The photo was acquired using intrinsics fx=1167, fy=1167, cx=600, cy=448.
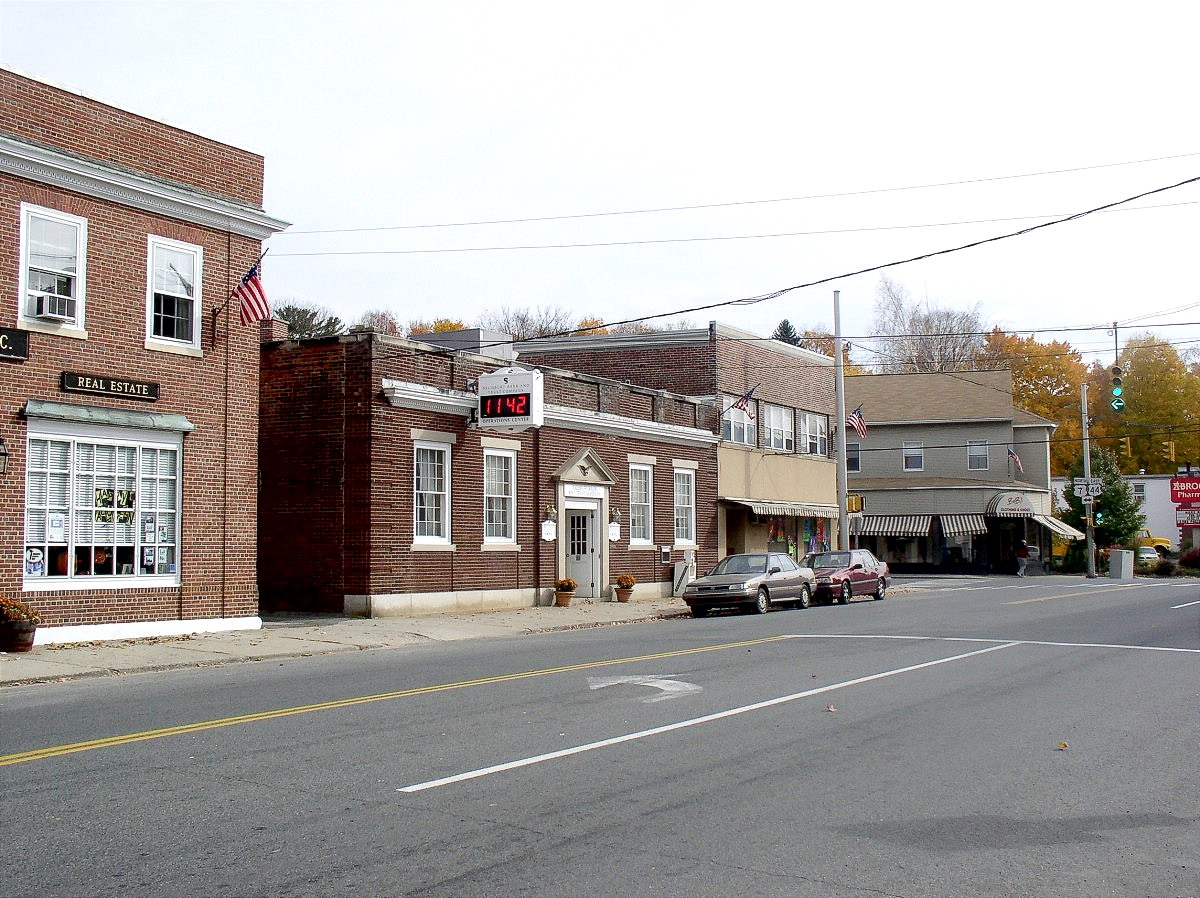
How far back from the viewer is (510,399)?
84.9 feet

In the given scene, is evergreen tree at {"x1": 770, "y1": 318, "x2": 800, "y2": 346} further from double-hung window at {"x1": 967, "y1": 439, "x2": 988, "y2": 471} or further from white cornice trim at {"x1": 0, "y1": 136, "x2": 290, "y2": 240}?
white cornice trim at {"x1": 0, "y1": 136, "x2": 290, "y2": 240}

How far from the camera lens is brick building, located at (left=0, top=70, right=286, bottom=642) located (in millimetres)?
17562

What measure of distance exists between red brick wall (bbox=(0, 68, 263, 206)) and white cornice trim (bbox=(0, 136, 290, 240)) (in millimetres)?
309

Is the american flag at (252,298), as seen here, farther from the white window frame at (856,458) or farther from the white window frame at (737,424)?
the white window frame at (856,458)

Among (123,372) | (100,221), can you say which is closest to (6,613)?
(123,372)

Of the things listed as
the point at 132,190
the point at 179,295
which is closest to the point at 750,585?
the point at 179,295

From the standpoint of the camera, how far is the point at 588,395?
31.3 m

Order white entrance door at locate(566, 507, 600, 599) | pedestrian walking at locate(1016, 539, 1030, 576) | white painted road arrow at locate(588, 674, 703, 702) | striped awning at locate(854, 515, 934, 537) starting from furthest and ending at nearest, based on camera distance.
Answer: striped awning at locate(854, 515, 934, 537), pedestrian walking at locate(1016, 539, 1030, 576), white entrance door at locate(566, 507, 600, 599), white painted road arrow at locate(588, 674, 703, 702)

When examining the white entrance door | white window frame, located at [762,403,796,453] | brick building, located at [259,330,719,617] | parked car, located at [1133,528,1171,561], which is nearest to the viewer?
brick building, located at [259,330,719,617]

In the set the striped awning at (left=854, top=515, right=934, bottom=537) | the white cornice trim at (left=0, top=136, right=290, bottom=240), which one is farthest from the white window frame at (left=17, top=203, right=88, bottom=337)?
the striped awning at (left=854, top=515, right=934, bottom=537)

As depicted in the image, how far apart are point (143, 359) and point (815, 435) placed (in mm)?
30020

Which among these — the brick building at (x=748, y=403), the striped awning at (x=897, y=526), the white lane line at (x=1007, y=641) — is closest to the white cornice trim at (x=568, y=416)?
the brick building at (x=748, y=403)

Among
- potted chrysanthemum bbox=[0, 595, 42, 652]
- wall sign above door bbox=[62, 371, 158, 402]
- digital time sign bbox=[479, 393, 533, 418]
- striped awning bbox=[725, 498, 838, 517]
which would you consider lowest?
potted chrysanthemum bbox=[0, 595, 42, 652]

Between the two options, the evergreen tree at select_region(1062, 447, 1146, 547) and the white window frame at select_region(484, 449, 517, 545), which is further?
the evergreen tree at select_region(1062, 447, 1146, 547)
